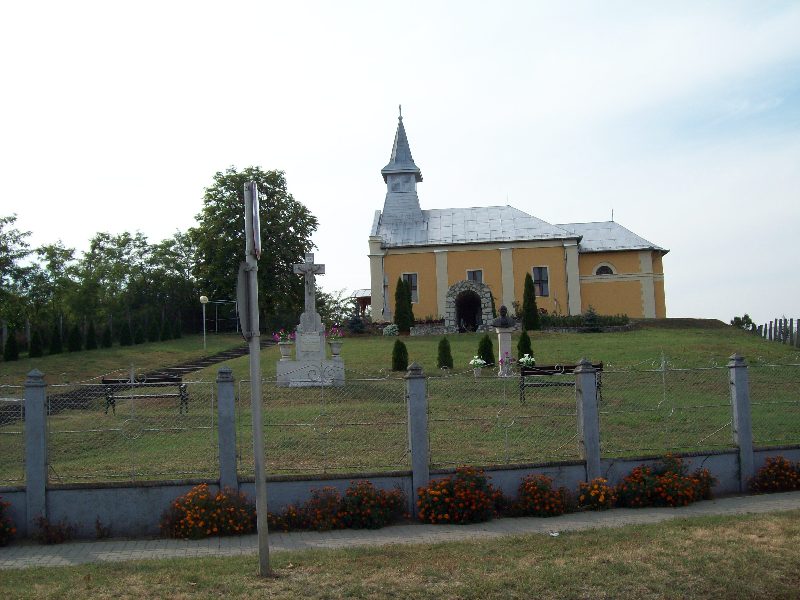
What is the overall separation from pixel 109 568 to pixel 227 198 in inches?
1605

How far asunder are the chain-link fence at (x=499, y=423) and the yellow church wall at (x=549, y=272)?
25.6 m

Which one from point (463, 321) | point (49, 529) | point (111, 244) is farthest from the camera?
point (111, 244)

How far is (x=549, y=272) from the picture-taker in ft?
152

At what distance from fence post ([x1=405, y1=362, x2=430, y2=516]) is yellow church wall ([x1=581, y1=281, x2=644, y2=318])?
3703 cm

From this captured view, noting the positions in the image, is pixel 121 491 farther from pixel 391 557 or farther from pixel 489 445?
pixel 489 445

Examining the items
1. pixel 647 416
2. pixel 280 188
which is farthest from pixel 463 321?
pixel 647 416

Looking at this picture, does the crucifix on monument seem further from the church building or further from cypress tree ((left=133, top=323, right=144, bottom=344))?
cypress tree ((left=133, top=323, right=144, bottom=344))

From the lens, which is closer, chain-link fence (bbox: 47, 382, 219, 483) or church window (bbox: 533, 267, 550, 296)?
chain-link fence (bbox: 47, 382, 219, 483)

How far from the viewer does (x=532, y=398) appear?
1777cm

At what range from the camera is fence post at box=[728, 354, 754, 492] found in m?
12.0

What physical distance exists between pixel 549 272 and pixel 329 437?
34.9m

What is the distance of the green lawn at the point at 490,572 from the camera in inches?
285

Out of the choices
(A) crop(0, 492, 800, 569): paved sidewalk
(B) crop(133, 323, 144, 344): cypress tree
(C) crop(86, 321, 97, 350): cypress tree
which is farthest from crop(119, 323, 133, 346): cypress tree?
(A) crop(0, 492, 800, 569): paved sidewalk

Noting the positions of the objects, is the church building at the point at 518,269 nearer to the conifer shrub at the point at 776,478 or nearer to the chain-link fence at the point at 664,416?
the chain-link fence at the point at 664,416
